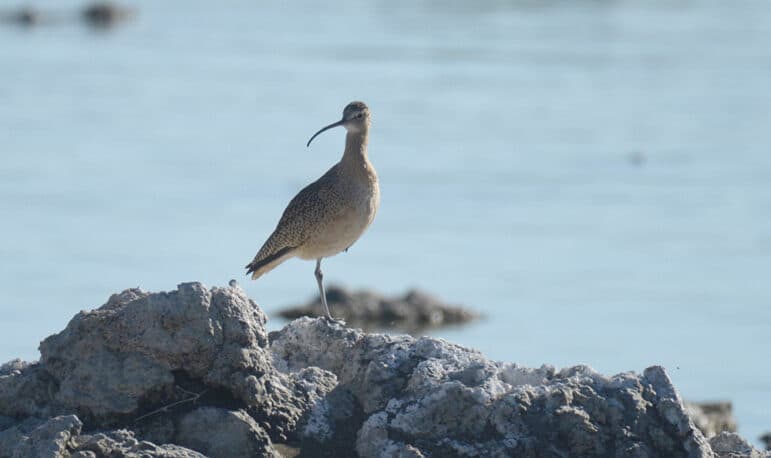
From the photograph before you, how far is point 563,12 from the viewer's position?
168 ft

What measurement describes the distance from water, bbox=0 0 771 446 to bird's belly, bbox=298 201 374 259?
17.5ft

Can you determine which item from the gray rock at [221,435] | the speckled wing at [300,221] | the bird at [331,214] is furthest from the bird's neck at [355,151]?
→ the gray rock at [221,435]

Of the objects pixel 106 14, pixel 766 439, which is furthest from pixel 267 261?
pixel 106 14

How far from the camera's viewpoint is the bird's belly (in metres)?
10.3

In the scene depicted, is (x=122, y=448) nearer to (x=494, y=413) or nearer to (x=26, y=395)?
(x=26, y=395)

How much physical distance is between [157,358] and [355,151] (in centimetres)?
360

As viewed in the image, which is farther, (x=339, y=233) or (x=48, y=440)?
(x=339, y=233)

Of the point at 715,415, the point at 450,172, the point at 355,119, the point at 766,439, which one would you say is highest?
the point at 450,172

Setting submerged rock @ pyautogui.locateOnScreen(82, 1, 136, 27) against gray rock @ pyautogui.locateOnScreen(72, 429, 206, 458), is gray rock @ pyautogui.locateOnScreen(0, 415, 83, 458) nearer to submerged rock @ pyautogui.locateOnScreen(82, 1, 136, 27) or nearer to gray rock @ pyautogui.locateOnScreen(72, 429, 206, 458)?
gray rock @ pyautogui.locateOnScreen(72, 429, 206, 458)

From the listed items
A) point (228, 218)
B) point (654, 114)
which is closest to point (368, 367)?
point (228, 218)

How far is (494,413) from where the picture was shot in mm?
7090

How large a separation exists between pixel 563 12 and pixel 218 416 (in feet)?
148

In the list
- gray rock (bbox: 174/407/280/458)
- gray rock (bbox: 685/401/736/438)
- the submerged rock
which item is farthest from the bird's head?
the submerged rock

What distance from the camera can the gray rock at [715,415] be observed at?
13.7 metres
